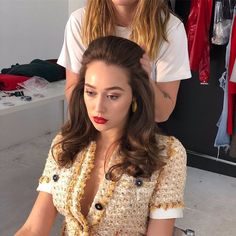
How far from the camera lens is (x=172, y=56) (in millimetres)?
1428

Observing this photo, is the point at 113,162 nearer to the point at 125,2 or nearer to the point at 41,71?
the point at 125,2

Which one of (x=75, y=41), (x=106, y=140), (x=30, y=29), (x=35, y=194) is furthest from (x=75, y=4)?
(x=106, y=140)

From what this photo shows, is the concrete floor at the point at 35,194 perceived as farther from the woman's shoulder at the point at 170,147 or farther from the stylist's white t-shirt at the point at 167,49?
the woman's shoulder at the point at 170,147

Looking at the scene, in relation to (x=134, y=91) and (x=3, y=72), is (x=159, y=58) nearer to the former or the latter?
(x=134, y=91)

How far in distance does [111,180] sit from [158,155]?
0.15 metres

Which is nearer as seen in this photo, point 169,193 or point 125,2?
point 169,193

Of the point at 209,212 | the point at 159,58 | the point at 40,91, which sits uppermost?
the point at 159,58

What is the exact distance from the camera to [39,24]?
322cm

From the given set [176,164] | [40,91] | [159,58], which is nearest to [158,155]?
[176,164]

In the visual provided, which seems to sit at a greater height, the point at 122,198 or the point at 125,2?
the point at 125,2

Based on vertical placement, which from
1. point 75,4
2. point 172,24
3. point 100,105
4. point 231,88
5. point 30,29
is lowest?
point 231,88

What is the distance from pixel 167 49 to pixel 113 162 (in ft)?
1.60

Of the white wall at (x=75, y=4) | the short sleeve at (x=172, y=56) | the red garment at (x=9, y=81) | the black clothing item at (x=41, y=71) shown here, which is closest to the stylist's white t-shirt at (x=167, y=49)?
the short sleeve at (x=172, y=56)

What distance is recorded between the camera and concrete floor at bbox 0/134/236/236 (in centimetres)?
245
